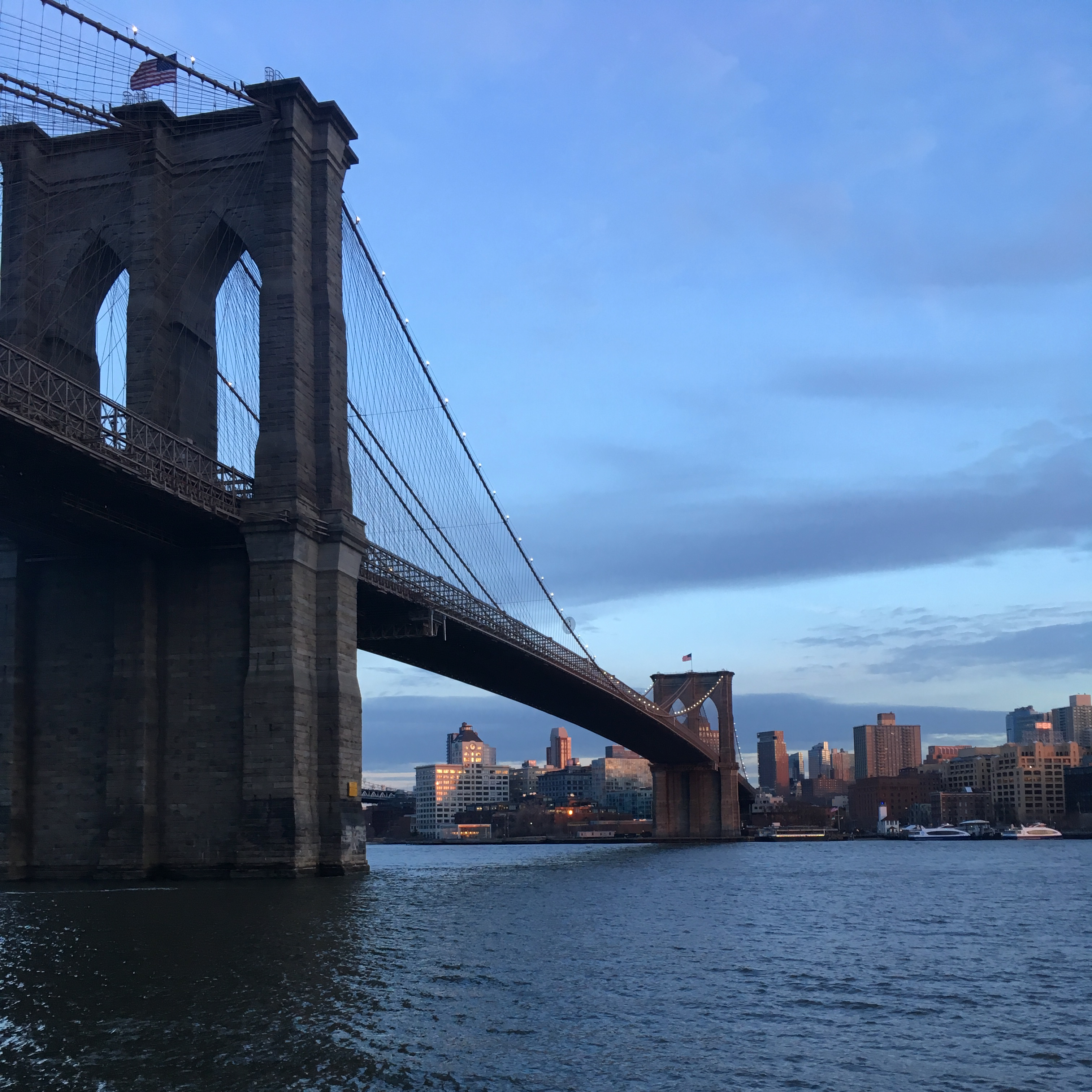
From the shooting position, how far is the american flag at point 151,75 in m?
42.0

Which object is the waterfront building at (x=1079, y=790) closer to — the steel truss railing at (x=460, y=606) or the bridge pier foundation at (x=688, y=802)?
the bridge pier foundation at (x=688, y=802)

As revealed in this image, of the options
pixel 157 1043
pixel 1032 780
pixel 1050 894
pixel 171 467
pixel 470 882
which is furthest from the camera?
pixel 1032 780

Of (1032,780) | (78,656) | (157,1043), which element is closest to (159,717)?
(78,656)

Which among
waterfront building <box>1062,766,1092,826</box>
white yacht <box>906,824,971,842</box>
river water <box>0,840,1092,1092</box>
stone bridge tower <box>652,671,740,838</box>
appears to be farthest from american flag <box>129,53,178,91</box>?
waterfront building <box>1062,766,1092,826</box>

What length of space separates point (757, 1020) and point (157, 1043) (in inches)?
313

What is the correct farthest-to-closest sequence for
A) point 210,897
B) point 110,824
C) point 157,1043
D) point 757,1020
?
point 110,824
point 210,897
point 757,1020
point 157,1043

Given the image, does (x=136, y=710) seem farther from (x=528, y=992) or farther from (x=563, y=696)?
(x=563, y=696)

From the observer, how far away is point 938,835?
149 meters

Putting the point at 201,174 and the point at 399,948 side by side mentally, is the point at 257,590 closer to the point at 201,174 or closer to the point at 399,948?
the point at 201,174

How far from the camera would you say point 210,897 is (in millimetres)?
33688

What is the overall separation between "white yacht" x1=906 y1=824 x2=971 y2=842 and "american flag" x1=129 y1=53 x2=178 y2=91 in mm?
124245

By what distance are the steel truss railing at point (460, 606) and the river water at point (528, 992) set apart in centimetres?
1391

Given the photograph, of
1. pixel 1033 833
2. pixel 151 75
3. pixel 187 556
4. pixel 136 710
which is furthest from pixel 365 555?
pixel 1033 833

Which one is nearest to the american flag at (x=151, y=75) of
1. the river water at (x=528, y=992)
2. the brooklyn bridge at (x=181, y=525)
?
the brooklyn bridge at (x=181, y=525)
